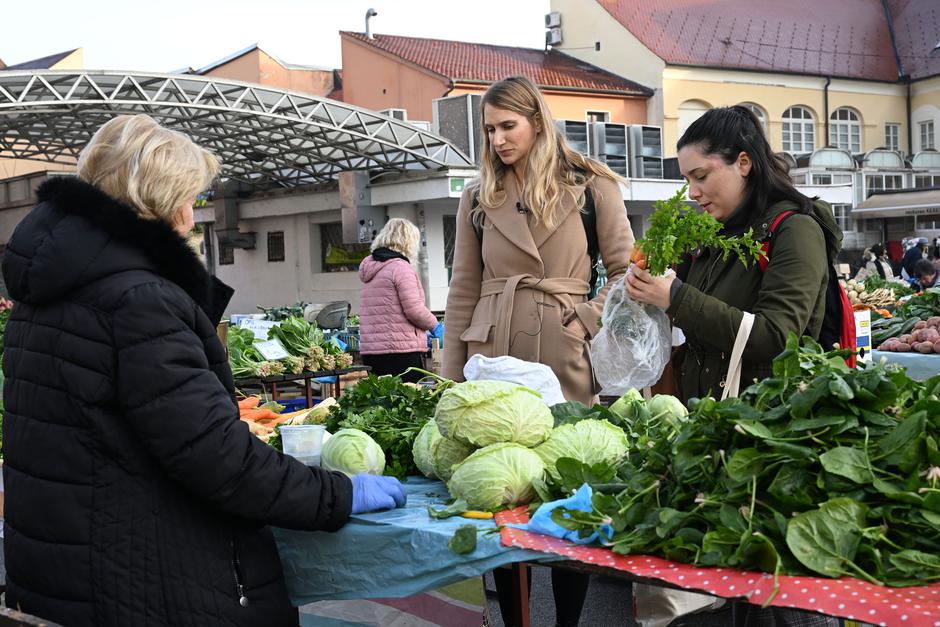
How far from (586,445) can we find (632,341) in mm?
674

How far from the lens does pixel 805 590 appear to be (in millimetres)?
1647

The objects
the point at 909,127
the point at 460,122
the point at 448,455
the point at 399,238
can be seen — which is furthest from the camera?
the point at 909,127

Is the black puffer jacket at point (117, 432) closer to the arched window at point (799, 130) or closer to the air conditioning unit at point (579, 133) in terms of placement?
the air conditioning unit at point (579, 133)

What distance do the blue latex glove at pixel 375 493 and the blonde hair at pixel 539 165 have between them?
4.76 feet

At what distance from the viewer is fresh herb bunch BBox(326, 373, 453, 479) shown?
2.93 m

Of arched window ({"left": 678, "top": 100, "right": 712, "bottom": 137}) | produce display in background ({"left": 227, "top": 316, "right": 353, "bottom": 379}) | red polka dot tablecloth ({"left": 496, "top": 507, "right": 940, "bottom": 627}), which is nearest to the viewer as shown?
red polka dot tablecloth ({"left": 496, "top": 507, "right": 940, "bottom": 627})

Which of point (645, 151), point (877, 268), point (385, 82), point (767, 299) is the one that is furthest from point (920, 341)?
point (385, 82)

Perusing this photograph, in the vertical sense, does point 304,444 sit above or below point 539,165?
below

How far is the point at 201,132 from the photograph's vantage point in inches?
825

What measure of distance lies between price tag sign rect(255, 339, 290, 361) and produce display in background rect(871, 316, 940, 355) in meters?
4.80

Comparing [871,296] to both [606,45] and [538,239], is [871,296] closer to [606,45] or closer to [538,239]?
[538,239]

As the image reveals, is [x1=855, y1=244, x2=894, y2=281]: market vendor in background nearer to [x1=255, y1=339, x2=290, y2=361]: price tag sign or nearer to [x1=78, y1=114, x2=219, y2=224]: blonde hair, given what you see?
[x1=255, y1=339, x2=290, y2=361]: price tag sign

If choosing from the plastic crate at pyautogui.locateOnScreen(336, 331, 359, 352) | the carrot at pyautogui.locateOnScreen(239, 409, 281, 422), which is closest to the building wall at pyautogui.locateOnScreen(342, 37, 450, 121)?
the plastic crate at pyautogui.locateOnScreen(336, 331, 359, 352)

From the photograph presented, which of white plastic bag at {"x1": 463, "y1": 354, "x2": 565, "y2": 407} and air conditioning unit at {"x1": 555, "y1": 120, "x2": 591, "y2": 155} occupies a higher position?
air conditioning unit at {"x1": 555, "y1": 120, "x2": 591, "y2": 155}
